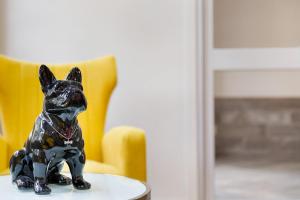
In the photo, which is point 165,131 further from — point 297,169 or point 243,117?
point 243,117

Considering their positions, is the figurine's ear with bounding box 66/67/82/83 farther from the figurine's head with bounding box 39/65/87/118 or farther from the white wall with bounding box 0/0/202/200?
the white wall with bounding box 0/0/202/200

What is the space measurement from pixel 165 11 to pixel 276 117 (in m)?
2.61

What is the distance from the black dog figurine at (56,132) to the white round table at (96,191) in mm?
28

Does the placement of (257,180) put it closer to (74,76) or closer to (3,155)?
(3,155)

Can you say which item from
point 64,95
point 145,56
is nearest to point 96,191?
point 64,95

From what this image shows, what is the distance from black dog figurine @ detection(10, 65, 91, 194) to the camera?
1298 millimetres

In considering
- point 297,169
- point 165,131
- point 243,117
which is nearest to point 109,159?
point 165,131

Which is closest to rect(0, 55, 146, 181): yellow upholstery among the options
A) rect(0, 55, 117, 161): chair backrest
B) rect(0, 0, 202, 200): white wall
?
rect(0, 55, 117, 161): chair backrest

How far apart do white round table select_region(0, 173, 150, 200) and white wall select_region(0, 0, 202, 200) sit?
126cm

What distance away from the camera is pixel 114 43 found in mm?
2844

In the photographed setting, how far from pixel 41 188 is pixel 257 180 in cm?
282

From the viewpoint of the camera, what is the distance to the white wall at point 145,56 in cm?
279

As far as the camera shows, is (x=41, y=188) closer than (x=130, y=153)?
Yes

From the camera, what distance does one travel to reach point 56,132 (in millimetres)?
1320
